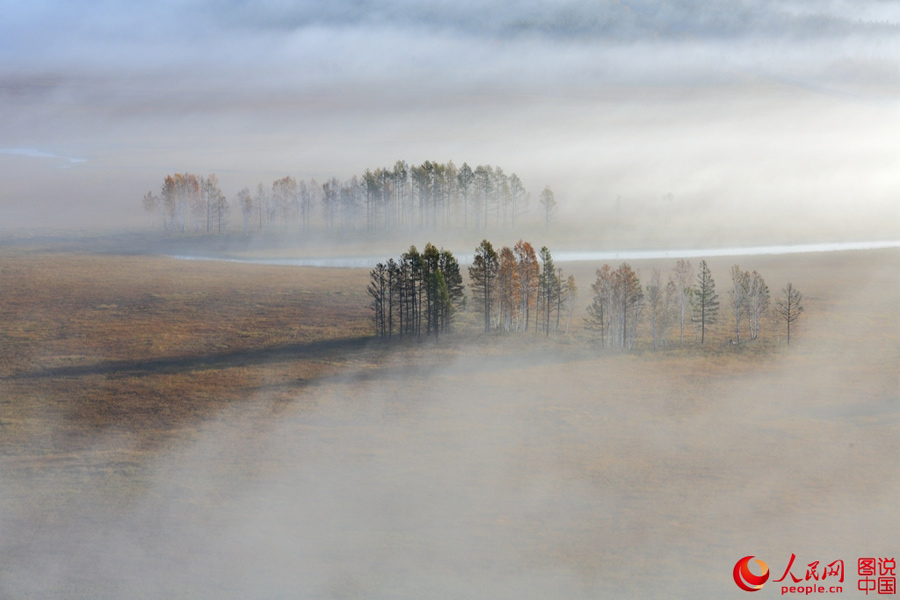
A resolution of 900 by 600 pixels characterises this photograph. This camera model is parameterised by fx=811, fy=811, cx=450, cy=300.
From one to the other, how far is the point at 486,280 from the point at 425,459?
160ft

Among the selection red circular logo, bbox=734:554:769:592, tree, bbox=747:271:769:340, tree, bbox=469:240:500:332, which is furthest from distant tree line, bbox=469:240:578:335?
red circular logo, bbox=734:554:769:592

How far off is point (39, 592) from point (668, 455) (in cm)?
4588

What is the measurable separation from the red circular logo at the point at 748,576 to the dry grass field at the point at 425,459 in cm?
55

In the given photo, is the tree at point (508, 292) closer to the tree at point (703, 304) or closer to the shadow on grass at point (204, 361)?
the shadow on grass at point (204, 361)

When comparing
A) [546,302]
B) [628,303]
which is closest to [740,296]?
[628,303]

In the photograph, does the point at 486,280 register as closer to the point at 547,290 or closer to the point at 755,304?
the point at 547,290

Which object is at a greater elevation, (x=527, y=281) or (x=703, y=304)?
(x=527, y=281)

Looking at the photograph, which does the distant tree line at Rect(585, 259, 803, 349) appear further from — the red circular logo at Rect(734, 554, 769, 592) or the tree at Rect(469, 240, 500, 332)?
the red circular logo at Rect(734, 554, 769, 592)

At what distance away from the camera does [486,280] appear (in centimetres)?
11150

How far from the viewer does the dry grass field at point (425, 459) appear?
49.1 m

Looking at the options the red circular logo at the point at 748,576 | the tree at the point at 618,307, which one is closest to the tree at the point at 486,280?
the tree at the point at 618,307

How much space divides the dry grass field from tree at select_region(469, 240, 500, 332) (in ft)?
→ 21.4

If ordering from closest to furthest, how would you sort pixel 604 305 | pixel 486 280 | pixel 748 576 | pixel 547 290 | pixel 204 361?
pixel 748 576 < pixel 204 361 < pixel 604 305 < pixel 547 290 < pixel 486 280

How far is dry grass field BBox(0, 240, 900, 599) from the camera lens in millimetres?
49062
